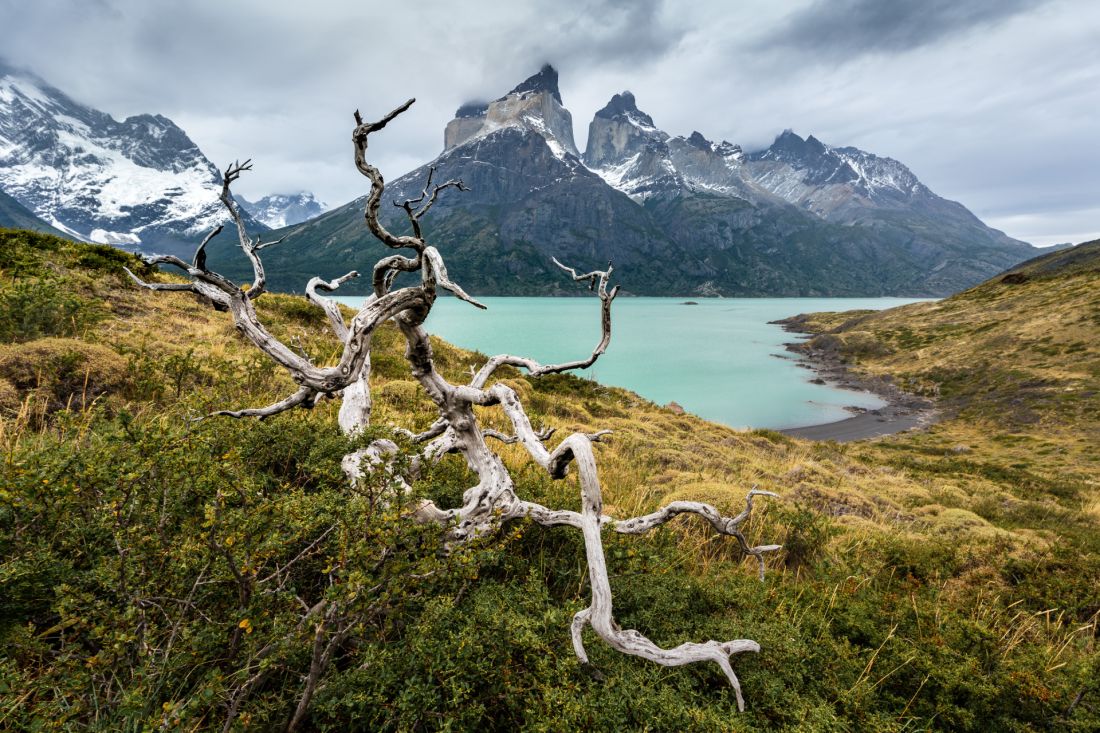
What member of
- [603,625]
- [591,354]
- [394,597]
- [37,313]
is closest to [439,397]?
[591,354]

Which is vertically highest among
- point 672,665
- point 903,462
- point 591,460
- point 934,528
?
point 591,460

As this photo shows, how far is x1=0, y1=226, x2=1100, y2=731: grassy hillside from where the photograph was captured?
237cm

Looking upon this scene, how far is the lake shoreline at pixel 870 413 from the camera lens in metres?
30.9

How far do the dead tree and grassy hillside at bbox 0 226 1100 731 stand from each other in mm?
254

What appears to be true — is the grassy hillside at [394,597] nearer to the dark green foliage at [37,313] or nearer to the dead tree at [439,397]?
the dark green foliage at [37,313]

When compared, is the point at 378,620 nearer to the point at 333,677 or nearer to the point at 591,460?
the point at 333,677

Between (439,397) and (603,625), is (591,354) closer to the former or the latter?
(439,397)

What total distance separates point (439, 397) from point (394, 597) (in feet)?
6.12

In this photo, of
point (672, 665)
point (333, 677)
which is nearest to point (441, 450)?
point (333, 677)

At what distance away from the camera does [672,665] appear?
9.31ft

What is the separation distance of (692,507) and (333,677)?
3.02 metres

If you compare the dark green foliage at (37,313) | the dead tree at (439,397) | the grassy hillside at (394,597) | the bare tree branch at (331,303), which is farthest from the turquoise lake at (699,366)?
the dead tree at (439,397)

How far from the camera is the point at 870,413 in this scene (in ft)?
119

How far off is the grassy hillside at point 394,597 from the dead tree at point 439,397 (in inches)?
10.0
